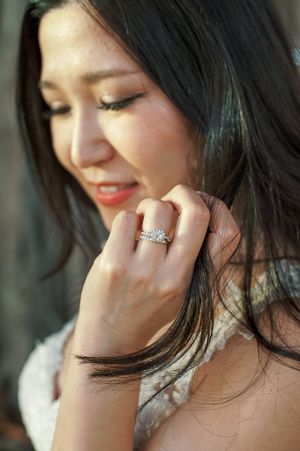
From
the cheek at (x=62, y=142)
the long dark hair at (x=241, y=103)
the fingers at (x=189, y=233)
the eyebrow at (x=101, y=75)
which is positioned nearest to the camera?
the fingers at (x=189, y=233)

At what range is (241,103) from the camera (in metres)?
1.76

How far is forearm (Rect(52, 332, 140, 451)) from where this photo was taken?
155cm

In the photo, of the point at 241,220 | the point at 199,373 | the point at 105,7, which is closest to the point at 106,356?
the point at 199,373

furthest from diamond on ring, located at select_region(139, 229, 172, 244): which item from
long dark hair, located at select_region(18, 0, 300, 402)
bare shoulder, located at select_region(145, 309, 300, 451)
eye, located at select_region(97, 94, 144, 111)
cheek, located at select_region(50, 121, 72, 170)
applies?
cheek, located at select_region(50, 121, 72, 170)

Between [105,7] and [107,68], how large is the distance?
14 cm

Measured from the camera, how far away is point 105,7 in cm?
184

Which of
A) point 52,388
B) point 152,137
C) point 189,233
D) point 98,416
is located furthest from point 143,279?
point 52,388

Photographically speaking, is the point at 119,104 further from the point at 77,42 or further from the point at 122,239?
the point at 122,239

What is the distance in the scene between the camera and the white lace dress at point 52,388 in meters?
1.70

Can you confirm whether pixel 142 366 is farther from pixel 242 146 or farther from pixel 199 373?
pixel 242 146

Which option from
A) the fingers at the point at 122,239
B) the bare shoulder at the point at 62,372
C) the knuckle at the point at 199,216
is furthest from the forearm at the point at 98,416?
the bare shoulder at the point at 62,372

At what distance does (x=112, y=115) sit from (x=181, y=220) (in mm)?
491

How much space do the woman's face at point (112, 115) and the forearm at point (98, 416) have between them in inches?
21.8

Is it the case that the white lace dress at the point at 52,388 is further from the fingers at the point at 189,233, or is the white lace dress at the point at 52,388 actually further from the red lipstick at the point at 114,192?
the red lipstick at the point at 114,192
